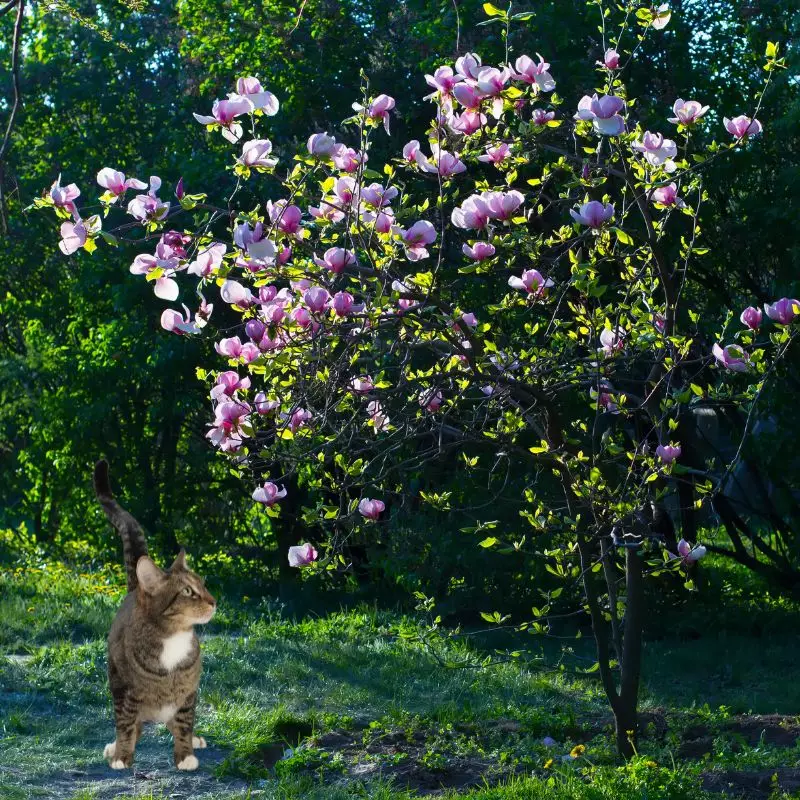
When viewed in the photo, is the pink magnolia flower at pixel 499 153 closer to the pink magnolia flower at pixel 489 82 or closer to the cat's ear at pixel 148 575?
the pink magnolia flower at pixel 489 82

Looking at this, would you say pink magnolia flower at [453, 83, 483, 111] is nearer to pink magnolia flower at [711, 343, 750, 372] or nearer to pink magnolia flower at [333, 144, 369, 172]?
pink magnolia flower at [333, 144, 369, 172]

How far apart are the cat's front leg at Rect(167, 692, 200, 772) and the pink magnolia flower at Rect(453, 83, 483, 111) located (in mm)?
2497

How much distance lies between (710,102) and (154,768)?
780 centimetres

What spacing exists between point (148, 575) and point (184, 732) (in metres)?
0.94

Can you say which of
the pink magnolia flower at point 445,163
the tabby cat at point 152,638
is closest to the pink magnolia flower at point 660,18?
the pink magnolia flower at point 445,163

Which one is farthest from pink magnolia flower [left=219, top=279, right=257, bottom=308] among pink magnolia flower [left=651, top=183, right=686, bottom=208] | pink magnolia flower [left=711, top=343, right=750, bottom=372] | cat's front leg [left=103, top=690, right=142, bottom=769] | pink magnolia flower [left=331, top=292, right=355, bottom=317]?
pink magnolia flower [left=711, top=343, right=750, bottom=372]

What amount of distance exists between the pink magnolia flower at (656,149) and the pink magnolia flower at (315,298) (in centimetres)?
137

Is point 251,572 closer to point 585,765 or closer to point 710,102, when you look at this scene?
point 710,102

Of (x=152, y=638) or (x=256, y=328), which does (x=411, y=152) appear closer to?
(x=256, y=328)

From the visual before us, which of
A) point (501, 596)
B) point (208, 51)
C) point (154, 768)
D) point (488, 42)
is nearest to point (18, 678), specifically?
point (154, 768)

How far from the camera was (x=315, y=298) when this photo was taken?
Result: 4.32 meters

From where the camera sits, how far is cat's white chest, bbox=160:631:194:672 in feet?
14.8

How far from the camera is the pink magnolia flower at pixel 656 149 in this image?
4629mm

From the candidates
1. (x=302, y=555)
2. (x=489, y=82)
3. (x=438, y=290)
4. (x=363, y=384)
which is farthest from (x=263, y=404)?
(x=489, y=82)
